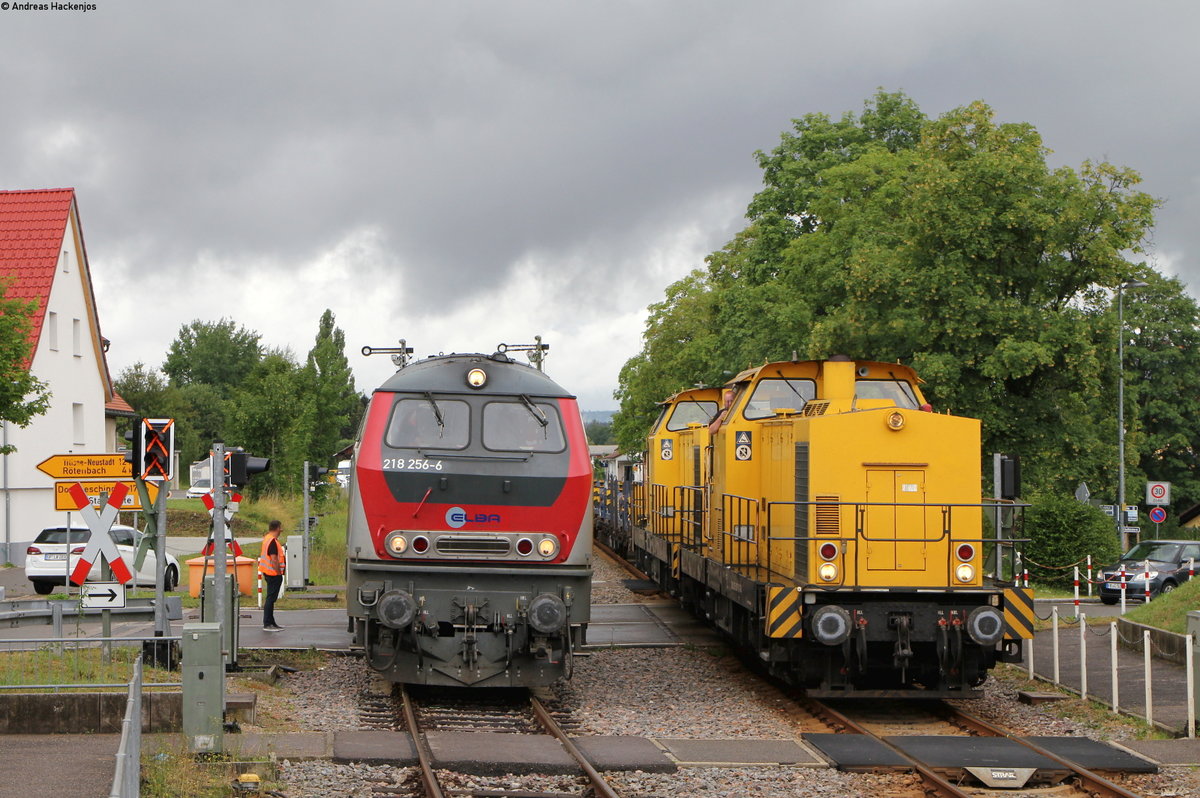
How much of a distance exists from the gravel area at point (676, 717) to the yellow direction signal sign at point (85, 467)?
3.98m

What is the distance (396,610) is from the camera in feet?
37.1

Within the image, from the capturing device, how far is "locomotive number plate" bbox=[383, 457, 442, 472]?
11891mm

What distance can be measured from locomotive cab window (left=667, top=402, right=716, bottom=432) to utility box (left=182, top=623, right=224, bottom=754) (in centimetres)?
1174

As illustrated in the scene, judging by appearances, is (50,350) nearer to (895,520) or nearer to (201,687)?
(201,687)

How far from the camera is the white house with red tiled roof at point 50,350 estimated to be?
111 feet

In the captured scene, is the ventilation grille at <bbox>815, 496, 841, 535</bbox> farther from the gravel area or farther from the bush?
the bush

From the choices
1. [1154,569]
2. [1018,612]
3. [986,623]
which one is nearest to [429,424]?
[986,623]

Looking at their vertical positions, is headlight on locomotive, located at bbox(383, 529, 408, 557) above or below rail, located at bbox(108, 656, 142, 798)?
above

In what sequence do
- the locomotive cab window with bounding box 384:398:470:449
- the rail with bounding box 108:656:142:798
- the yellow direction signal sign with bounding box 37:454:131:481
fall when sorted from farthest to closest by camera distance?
the yellow direction signal sign with bounding box 37:454:131:481
the locomotive cab window with bounding box 384:398:470:449
the rail with bounding box 108:656:142:798

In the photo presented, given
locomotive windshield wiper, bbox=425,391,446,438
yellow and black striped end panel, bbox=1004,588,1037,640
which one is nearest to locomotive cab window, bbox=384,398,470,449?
locomotive windshield wiper, bbox=425,391,446,438

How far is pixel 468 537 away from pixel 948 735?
4738mm

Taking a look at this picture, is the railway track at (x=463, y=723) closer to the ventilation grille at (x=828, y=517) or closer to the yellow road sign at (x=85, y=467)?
the ventilation grille at (x=828, y=517)

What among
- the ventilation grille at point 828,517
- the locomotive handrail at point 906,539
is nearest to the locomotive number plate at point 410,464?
the locomotive handrail at point 906,539

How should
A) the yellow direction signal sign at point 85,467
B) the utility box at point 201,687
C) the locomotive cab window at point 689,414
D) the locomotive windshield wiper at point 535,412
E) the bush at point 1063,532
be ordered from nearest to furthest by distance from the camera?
the utility box at point 201,687, the locomotive windshield wiper at point 535,412, the yellow direction signal sign at point 85,467, the locomotive cab window at point 689,414, the bush at point 1063,532
